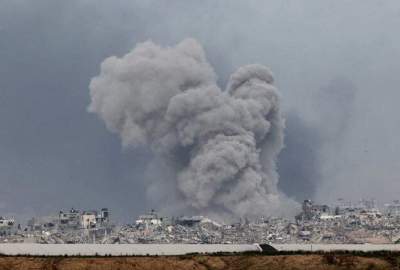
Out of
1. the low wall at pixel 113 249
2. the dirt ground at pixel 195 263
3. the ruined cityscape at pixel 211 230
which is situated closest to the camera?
the dirt ground at pixel 195 263

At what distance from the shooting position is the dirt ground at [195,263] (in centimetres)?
6344

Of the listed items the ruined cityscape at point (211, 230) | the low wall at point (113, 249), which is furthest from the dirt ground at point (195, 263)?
the ruined cityscape at point (211, 230)

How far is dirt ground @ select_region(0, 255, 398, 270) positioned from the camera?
208 feet

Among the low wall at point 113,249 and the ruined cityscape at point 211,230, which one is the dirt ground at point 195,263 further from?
the ruined cityscape at point 211,230

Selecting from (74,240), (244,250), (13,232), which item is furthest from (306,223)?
(244,250)

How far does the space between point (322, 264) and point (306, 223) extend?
109412mm

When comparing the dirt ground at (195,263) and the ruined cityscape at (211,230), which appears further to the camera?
the ruined cityscape at (211,230)

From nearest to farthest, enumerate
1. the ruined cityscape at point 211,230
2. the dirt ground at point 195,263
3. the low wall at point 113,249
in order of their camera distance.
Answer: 1. the dirt ground at point 195,263
2. the low wall at point 113,249
3. the ruined cityscape at point 211,230

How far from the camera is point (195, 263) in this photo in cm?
6550

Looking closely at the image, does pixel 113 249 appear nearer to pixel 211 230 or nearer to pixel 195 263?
pixel 195 263

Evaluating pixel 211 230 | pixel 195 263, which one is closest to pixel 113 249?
pixel 195 263

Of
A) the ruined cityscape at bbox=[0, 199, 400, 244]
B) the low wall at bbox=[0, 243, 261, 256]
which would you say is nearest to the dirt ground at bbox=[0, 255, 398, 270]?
the low wall at bbox=[0, 243, 261, 256]

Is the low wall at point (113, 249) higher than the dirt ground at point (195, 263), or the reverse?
the low wall at point (113, 249)

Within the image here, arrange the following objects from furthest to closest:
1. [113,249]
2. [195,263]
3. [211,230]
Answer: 1. [211,230]
2. [113,249]
3. [195,263]
